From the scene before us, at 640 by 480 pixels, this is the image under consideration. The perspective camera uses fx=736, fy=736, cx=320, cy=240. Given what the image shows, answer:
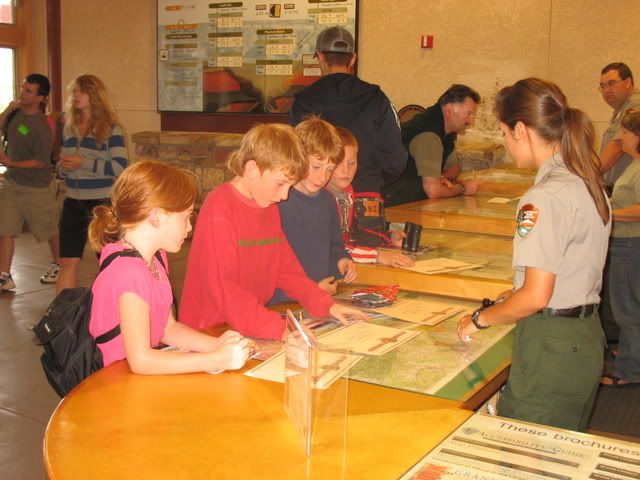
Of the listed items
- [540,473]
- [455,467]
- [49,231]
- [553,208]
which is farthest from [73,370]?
[49,231]

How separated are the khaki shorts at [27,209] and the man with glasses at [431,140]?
2.69 m

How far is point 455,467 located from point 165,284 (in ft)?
3.05

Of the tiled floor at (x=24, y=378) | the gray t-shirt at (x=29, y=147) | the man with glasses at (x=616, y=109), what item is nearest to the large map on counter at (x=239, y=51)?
the tiled floor at (x=24, y=378)

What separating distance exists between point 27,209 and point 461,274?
3.92 meters

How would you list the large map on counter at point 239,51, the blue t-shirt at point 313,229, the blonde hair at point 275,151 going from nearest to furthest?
the blonde hair at point 275,151, the blue t-shirt at point 313,229, the large map on counter at point 239,51

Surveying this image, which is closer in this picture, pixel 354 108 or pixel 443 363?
pixel 443 363

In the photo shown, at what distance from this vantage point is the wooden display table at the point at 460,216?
3.73 meters

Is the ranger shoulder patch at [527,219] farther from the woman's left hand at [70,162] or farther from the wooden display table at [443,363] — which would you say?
the woman's left hand at [70,162]

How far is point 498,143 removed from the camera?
22.5 feet

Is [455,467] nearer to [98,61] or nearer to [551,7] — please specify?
[551,7]

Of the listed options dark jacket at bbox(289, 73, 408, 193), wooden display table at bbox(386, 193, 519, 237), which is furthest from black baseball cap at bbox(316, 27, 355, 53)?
wooden display table at bbox(386, 193, 519, 237)

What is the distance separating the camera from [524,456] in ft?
4.14

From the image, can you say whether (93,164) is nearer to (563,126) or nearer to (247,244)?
(247,244)

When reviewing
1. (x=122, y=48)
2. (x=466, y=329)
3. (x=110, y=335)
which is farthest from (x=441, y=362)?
(x=122, y=48)
